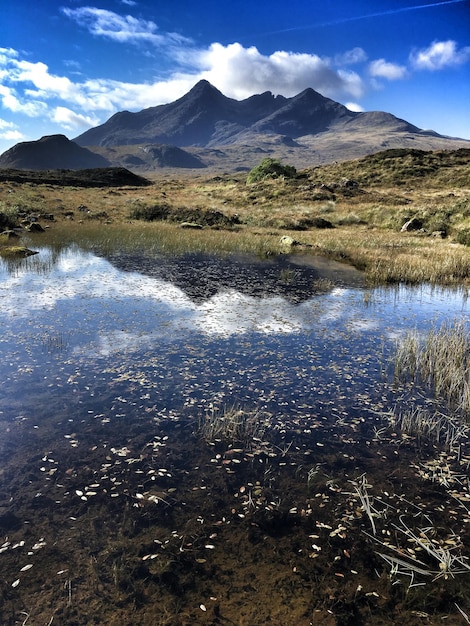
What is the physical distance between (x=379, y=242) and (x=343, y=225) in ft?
46.1

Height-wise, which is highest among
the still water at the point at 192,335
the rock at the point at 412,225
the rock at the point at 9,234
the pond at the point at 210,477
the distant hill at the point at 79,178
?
the distant hill at the point at 79,178

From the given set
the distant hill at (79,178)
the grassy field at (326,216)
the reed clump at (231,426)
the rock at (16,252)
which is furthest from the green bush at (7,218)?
the distant hill at (79,178)

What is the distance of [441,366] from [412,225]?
41.2 metres

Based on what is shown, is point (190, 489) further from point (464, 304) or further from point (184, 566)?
point (464, 304)

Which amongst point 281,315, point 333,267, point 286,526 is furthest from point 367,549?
point 333,267

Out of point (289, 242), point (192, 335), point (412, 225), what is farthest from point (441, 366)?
point (412, 225)

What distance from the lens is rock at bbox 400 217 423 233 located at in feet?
159

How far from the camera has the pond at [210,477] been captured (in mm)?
5578

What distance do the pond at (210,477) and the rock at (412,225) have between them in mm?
36722

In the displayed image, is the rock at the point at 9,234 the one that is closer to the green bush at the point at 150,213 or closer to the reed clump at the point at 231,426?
the green bush at the point at 150,213

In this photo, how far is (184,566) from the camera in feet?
19.5

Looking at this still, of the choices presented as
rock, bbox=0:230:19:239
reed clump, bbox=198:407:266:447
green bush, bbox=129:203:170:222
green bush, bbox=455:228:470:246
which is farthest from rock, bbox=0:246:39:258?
green bush, bbox=455:228:470:246

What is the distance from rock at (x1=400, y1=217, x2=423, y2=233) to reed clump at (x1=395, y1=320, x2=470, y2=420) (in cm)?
3710

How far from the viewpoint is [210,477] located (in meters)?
7.85
